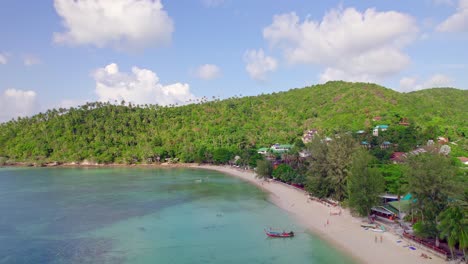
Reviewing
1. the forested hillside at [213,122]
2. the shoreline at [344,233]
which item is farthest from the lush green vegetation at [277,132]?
the shoreline at [344,233]

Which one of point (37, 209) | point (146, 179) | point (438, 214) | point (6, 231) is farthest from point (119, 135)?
point (438, 214)

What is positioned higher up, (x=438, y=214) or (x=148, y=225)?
(x=438, y=214)

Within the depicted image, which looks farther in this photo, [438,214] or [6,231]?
[6,231]

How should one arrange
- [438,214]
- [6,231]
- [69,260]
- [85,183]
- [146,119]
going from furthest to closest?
[146,119] → [85,183] → [6,231] → [69,260] → [438,214]

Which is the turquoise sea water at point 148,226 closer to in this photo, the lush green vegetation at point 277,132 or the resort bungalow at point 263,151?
the lush green vegetation at point 277,132

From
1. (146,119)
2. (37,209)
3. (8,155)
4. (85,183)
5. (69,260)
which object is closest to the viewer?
(69,260)

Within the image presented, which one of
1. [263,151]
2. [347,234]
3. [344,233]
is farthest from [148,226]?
[263,151]

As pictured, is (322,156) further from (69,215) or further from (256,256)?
(69,215)

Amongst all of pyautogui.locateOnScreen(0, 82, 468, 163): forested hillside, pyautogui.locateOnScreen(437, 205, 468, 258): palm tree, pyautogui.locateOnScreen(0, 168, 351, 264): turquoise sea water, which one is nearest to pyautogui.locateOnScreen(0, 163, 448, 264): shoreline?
pyautogui.locateOnScreen(0, 168, 351, 264): turquoise sea water
